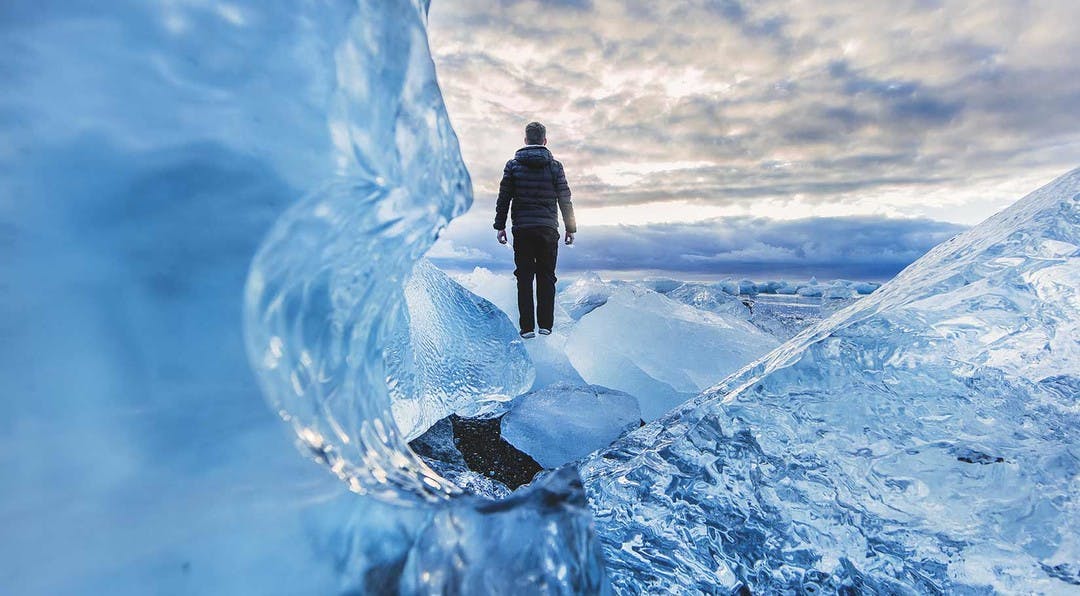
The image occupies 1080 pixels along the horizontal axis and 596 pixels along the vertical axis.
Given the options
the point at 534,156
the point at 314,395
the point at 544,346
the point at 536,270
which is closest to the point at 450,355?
the point at 544,346

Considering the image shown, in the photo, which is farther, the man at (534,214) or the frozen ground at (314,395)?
the man at (534,214)

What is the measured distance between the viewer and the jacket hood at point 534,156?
4223 millimetres

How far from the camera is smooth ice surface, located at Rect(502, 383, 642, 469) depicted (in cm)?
227

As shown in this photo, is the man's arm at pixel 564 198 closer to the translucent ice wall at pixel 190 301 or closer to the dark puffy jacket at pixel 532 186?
the dark puffy jacket at pixel 532 186

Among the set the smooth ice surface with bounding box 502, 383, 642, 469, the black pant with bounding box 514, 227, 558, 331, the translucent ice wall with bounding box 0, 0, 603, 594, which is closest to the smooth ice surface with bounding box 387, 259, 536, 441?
the smooth ice surface with bounding box 502, 383, 642, 469

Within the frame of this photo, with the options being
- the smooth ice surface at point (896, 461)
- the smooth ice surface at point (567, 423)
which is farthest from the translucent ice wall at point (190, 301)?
the smooth ice surface at point (567, 423)

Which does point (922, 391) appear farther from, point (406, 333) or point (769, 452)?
point (406, 333)

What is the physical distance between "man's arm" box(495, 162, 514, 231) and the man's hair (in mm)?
261

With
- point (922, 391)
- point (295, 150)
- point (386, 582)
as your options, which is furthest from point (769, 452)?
point (295, 150)

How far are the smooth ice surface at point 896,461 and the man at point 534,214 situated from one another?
3.10m

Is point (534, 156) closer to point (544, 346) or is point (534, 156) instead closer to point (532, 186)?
point (532, 186)

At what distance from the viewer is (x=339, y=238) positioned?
84cm

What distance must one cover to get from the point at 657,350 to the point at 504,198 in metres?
1.94

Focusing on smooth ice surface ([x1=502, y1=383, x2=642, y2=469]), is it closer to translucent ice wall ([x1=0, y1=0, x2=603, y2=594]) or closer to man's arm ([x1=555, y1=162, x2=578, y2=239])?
→ translucent ice wall ([x1=0, y1=0, x2=603, y2=594])
